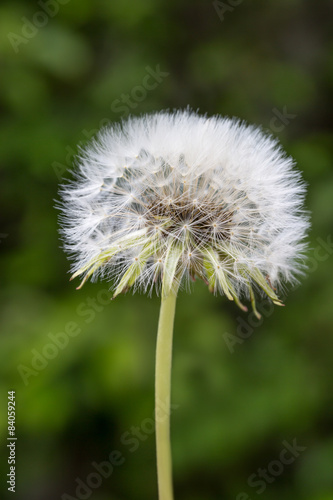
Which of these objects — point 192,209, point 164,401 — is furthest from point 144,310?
point 164,401

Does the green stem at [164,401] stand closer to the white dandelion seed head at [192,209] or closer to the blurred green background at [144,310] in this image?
the white dandelion seed head at [192,209]

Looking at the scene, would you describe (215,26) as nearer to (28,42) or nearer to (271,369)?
(28,42)

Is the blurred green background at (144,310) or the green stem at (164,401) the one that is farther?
the blurred green background at (144,310)

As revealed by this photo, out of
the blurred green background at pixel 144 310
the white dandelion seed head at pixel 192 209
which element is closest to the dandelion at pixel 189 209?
the white dandelion seed head at pixel 192 209

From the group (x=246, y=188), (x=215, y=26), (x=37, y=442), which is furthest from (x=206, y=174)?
(x=215, y=26)

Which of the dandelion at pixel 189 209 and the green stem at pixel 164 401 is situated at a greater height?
the dandelion at pixel 189 209

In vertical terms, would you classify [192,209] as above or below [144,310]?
above

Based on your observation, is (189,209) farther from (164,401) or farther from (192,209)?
(164,401)
